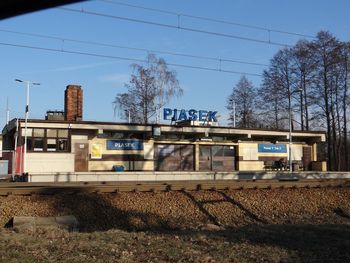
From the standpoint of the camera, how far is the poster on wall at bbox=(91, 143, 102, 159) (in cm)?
3906

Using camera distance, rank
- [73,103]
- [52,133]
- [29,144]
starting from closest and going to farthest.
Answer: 1. [29,144]
2. [52,133]
3. [73,103]

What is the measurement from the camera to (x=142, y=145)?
41.2m

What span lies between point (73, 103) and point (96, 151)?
6.10m

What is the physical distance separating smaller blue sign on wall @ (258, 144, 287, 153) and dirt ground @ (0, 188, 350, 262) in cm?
2475

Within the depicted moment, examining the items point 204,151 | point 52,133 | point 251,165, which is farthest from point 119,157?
point 251,165

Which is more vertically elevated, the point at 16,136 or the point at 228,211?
the point at 16,136

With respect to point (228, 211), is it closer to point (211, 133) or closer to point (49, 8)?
point (49, 8)

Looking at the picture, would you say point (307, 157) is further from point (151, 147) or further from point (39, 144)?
point (39, 144)

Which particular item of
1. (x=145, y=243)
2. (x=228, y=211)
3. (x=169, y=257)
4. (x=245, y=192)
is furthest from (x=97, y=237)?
(x=245, y=192)

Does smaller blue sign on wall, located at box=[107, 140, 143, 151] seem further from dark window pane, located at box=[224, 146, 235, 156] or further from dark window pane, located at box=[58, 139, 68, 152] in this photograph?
dark window pane, located at box=[224, 146, 235, 156]

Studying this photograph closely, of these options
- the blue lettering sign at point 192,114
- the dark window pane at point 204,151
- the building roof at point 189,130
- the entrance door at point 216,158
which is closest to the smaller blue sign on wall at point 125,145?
the building roof at point 189,130

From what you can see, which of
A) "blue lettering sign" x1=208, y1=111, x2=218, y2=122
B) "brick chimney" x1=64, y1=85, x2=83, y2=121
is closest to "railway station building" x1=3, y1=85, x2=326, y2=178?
"brick chimney" x1=64, y1=85, x2=83, y2=121

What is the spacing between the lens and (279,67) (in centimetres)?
6391

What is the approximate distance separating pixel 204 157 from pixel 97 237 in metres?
32.9
